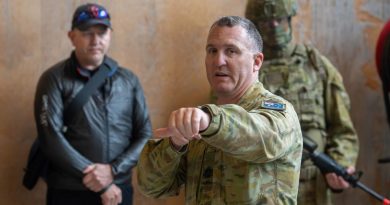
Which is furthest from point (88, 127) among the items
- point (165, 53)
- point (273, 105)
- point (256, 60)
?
point (273, 105)

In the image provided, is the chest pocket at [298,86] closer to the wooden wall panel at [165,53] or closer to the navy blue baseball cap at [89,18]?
the wooden wall panel at [165,53]

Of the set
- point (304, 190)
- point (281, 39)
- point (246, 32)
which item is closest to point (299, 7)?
point (281, 39)

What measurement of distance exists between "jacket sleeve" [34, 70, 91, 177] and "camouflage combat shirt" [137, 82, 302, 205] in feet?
4.00

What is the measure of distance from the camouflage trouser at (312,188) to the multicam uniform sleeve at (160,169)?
165 centimetres

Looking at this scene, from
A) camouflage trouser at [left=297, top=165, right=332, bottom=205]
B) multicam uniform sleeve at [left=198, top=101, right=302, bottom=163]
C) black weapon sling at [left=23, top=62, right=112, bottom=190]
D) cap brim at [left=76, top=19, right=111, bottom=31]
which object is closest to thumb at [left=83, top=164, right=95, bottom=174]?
black weapon sling at [left=23, top=62, right=112, bottom=190]

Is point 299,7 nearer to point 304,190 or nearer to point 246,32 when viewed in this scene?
point 304,190

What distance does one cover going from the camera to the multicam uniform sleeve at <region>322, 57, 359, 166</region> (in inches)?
130

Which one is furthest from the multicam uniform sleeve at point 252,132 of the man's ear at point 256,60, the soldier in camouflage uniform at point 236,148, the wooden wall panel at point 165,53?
the wooden wall panel at point 165,53

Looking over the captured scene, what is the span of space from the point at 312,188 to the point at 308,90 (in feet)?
1.75

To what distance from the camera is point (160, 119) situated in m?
3.69

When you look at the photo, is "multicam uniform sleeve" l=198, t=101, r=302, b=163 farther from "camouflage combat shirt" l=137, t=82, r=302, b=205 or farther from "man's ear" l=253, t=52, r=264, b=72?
"man's ear" l=253, t=52, r=264, b=72

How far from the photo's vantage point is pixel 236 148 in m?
1.36

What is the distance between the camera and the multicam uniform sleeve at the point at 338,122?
329cm

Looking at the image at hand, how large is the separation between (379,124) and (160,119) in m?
1.49
